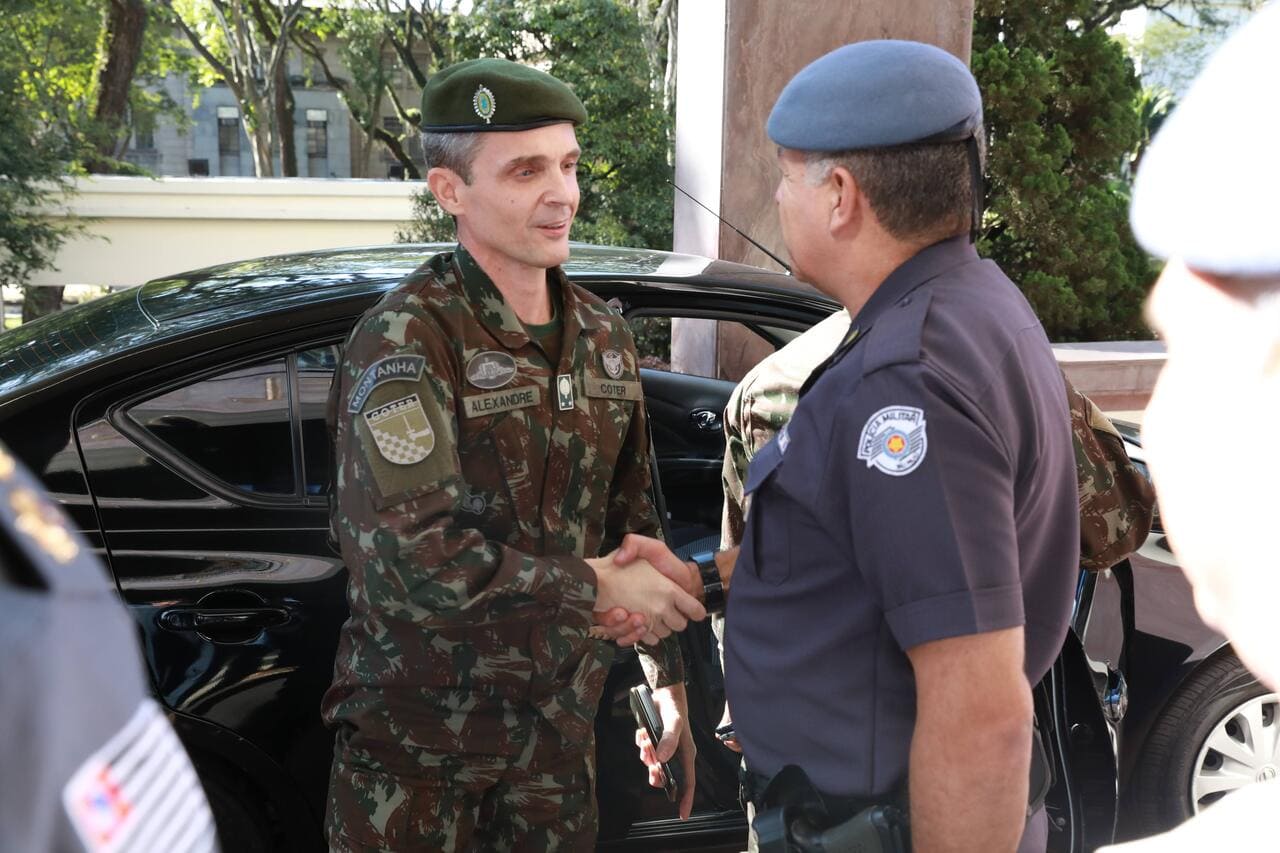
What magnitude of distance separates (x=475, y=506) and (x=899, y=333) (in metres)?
0.88

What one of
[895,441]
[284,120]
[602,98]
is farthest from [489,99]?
[284,120]

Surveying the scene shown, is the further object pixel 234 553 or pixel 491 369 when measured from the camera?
pixel 234 553

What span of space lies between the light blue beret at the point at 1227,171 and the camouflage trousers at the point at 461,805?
1.65 meters

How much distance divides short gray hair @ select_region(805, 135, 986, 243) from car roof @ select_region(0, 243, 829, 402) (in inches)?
55.0

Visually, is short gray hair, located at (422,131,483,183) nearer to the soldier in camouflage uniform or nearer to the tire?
the soldier in camouflage uniform

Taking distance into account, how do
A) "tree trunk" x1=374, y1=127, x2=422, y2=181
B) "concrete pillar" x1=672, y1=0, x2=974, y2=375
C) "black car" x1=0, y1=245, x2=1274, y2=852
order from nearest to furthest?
"black car" x1=0, y1=245, x2=1274, y2=852, "concrete pillar" x1=672, y1=0, x2=974, y2=375, "tree trunk" x1=374, y1=127, x2=422, y2=181


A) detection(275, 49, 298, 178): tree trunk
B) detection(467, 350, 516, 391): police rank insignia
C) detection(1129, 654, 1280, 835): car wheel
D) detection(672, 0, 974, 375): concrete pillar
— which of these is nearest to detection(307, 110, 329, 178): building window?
detection(275, 49, 298, 178): tree trunk

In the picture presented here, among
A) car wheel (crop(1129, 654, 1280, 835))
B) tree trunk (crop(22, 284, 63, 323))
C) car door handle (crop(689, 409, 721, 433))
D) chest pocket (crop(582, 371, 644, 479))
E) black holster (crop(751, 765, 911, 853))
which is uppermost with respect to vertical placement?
chest pocket (crop(582, 371, 644, 479))

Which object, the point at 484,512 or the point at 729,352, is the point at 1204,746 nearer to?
the point at 729,352

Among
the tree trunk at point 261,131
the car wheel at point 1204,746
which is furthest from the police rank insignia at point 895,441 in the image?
the tree trunk at point 261,131

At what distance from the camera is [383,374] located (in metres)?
1.89

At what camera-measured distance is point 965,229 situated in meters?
1.59

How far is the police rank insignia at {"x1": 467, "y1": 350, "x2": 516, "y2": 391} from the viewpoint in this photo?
6.66 ft

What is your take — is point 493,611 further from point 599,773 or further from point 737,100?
point 737,100
